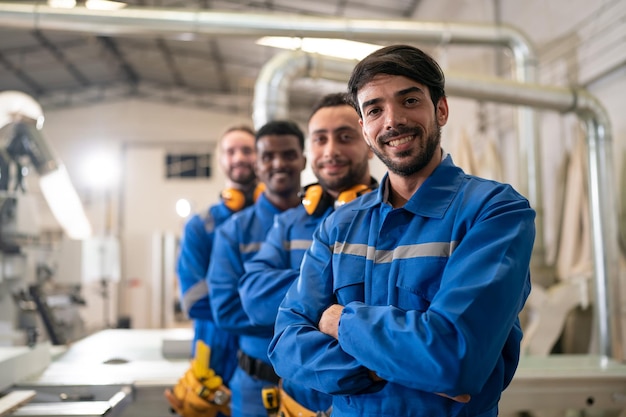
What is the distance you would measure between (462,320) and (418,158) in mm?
366

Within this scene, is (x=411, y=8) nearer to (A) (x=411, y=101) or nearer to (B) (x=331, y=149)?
(B) (x=331, y=149)

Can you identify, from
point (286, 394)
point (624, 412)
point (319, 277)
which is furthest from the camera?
point (624, 412)

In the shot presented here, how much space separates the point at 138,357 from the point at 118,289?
30.0 ft

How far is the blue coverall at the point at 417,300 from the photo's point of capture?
3.22 feet

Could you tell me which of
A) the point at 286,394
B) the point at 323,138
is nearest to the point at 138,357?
the point at 286,394

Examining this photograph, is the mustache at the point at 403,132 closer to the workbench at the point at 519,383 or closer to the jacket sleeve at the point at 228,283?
the jacket sleeve at the point at 228,283

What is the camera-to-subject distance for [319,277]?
129 centimetres

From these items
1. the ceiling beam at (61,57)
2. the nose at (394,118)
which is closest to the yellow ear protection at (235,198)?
the nose at (394,118)

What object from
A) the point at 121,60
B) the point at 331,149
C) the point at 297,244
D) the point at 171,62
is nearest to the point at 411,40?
the point at 331,149

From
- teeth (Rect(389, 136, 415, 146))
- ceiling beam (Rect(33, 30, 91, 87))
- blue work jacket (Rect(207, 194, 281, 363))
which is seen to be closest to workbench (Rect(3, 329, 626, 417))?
blue work jacket (Rect(207, 194, 281, 363))

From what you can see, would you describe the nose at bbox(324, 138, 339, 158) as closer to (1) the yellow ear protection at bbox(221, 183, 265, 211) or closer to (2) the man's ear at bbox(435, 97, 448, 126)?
(2) the man's ear at bbox(435, 97, 448, 126)

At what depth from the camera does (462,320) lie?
0.97 m

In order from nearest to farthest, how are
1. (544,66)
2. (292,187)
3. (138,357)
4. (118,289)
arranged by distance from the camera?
1. (292,187)
2. (138,357)
3. (544,66)
4. (118,289)

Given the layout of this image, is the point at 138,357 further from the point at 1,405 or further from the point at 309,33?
the point at 309,33
